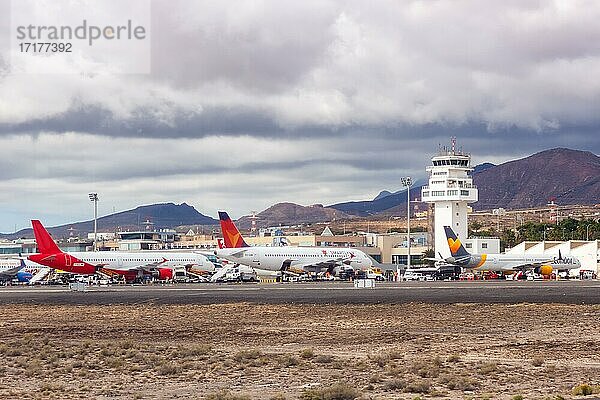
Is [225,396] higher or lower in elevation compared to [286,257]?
lower

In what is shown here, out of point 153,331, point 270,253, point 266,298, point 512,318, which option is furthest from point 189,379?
point 270,253

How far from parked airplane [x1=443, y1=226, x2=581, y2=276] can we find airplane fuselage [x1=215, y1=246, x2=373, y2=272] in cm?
1625

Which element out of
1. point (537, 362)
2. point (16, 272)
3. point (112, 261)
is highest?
point (112, 261)

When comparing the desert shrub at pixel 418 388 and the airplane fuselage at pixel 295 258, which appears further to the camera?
the airplane fuselage at pixel 295 258

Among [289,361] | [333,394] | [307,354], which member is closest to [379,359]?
[307,354]

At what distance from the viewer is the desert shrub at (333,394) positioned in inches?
870

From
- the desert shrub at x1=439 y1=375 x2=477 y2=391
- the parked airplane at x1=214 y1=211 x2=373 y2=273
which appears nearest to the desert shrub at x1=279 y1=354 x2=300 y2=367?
the desert shrub at x1=439 y1=375 x2=477 y2=391

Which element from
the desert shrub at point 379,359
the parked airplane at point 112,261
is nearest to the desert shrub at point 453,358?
the desert shrub at point 379,359

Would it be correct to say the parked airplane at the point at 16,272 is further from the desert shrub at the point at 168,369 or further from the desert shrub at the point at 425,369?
the desert shrub at the point at 425,369

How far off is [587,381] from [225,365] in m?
10.9

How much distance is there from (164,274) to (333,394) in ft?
336

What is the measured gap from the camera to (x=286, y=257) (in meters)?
126

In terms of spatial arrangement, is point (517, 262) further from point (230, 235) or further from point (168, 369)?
point (168, 369)

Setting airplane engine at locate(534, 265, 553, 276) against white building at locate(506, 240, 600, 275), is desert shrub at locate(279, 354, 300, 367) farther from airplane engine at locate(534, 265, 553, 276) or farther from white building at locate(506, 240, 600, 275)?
white building at locate(506, 240, 600, 275)
